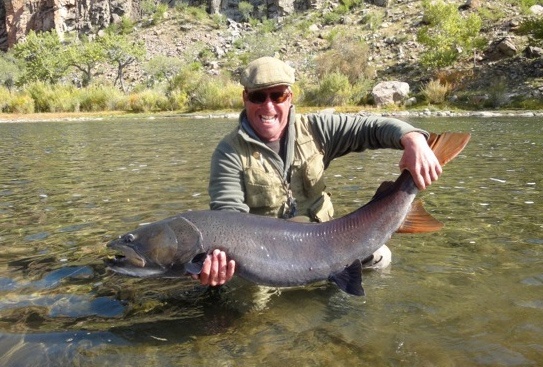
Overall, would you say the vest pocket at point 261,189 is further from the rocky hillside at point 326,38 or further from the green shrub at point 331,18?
the green shrub at point 331,18

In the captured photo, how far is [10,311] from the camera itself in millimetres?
4211

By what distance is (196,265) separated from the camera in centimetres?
350

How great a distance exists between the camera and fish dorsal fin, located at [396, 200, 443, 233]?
380 cm

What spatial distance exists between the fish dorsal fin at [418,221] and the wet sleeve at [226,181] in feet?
4.00

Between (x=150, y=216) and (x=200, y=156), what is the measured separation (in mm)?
7075

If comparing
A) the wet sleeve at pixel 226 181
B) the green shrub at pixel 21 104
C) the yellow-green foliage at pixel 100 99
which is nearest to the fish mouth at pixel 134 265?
the wet sleeve at pixel 226 181

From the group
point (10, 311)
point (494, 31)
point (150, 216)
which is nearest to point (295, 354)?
point (10, 311)

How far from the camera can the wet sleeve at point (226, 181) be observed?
4164 millimetres

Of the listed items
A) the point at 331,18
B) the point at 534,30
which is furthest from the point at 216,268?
the point at 331,18

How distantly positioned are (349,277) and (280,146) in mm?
1363

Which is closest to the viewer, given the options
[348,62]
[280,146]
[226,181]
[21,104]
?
[226,181]

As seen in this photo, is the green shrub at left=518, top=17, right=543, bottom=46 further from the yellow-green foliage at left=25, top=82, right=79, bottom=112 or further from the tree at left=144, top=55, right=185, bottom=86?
the yellow-green foliage at left=25, top=82, right=79, bottom=112

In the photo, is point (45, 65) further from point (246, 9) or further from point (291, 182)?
point (291, 182)

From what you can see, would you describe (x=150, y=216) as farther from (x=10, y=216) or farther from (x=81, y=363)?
(x=81, y=363)
